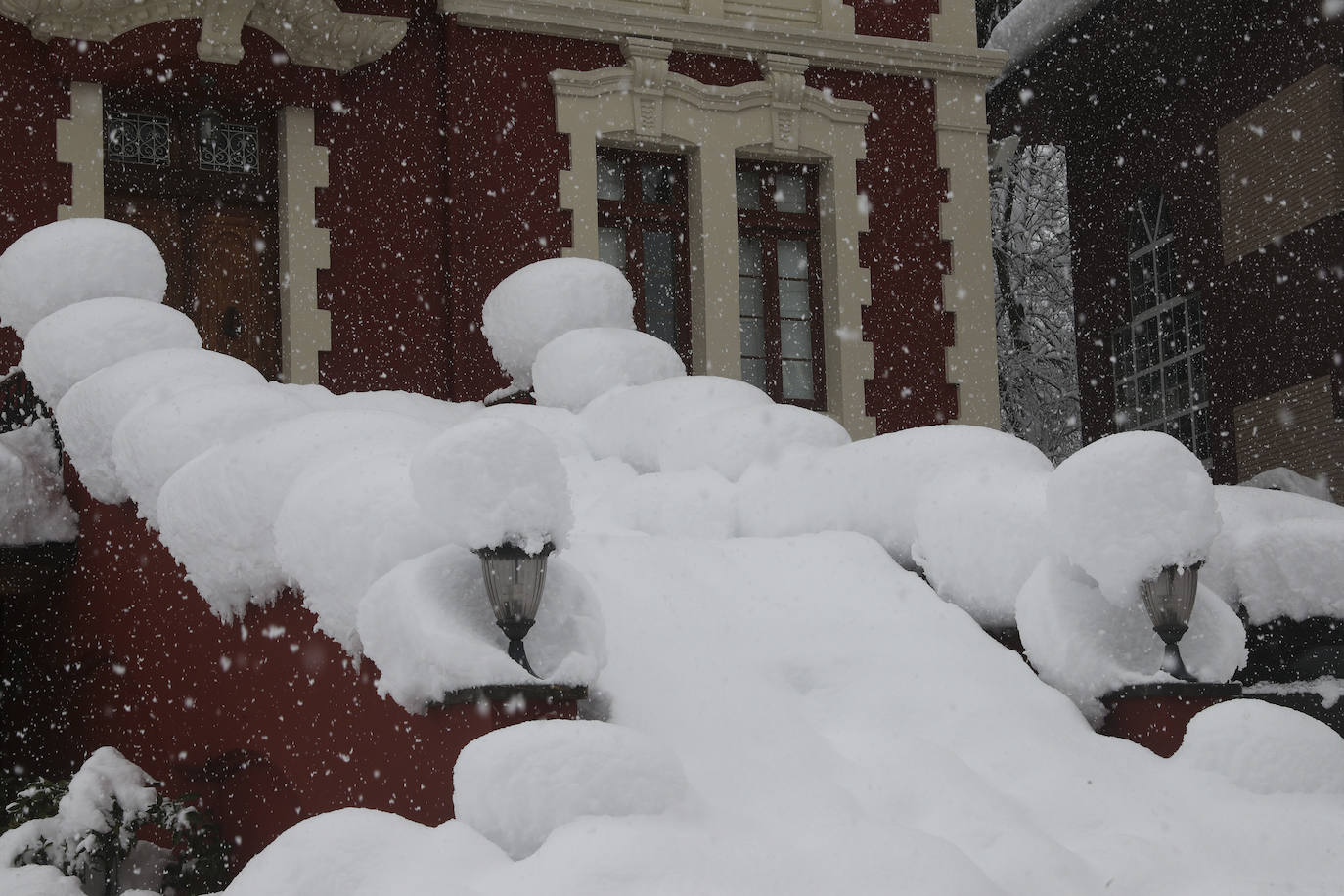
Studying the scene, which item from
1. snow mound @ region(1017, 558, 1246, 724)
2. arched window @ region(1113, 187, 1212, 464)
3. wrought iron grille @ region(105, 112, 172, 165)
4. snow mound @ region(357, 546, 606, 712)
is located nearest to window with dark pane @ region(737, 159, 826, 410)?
arched window @ region(1113, 187, 1212, 464)

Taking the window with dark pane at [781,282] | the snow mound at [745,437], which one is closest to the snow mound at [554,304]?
the window with dark pane at [781,282]

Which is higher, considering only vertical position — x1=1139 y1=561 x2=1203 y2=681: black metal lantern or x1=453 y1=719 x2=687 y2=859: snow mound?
x1=1139 y1=561 x2=1203 y2=681: black metal lantern

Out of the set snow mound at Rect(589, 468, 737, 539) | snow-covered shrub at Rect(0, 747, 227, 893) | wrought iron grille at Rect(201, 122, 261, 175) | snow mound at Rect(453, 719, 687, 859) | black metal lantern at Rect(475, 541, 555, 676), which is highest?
wrought iron grille at Rect(201, 122, 261, 175)

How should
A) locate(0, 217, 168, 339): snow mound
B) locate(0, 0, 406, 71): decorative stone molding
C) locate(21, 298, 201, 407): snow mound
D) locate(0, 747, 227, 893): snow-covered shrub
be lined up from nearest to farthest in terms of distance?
locate(0, 747, 227, 893): snow-covered shrub, locate(21, 298, 201, 407): snow mound, locate(0, 217, 168, 339): snow mound, locate(0, 0, 406, 71): decorative stone molding

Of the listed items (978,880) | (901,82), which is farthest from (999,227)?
(978,880)

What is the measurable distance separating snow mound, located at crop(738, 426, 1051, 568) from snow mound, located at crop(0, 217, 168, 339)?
3688 mm

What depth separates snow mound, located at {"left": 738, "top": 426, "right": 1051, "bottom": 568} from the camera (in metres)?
7.26

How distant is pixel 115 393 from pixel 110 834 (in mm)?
2103

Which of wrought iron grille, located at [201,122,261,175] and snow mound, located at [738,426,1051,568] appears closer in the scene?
snow mound, located at [738,426,1051,568]

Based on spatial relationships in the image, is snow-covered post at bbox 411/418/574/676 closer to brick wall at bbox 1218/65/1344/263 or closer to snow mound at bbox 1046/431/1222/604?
snow mound at bbox 1046/431/1222/604

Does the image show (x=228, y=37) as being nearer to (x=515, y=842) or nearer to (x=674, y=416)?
(x=674, y=416)

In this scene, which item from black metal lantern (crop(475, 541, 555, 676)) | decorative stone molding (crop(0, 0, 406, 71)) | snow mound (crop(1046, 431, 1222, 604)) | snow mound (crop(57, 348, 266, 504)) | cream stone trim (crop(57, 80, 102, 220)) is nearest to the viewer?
black metal lantern (crop(475, 541, 555, 676))

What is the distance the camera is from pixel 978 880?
188 inches

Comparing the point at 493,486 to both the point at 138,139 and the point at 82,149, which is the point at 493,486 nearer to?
the point at 82,149
